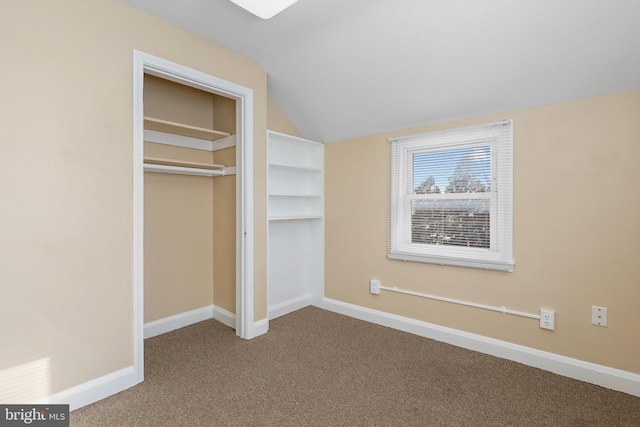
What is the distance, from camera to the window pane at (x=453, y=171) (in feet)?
8.58

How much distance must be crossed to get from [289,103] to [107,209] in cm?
197

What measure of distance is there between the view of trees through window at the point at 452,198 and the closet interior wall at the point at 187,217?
1.79m

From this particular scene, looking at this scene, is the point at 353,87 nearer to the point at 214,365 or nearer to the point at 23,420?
the point at 214,365

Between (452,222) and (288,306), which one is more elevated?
(452,222)

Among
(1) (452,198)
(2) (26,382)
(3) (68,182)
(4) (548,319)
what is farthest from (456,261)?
(2) (26,382)

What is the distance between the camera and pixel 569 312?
224 cm

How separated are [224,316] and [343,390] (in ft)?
5.23

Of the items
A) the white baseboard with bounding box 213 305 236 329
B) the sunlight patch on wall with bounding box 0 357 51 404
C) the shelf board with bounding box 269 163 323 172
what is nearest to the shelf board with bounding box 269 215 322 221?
the shelf board with bounding box 269 163 323 172

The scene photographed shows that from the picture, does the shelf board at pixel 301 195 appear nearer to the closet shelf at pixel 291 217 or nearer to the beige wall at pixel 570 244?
the closet shelf at pixel 291 217

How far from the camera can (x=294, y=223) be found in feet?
11.9

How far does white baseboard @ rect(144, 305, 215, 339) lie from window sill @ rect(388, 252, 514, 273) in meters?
1.97

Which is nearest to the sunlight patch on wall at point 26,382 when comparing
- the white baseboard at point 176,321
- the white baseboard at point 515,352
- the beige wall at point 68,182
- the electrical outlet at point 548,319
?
the beige wall at point 68,182

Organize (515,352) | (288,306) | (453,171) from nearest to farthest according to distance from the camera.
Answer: (515,352) → (453,171) → (288,306)

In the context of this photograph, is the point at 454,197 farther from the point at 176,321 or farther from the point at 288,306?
the point at 176,321
